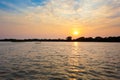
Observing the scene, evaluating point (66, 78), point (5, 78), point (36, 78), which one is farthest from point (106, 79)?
point (5, 78)

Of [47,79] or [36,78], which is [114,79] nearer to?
[47,79]

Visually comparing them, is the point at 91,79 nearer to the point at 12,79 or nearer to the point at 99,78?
the point at 99,78

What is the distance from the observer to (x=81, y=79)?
16.1m

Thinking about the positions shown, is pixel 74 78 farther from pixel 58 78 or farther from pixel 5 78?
pixel 5 78

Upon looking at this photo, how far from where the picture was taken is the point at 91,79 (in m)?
16.1

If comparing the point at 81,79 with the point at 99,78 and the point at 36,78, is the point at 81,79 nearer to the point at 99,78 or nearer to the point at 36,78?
the point at 99,78

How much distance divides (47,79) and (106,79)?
619 centimetres

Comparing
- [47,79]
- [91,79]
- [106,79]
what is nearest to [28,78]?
[47,79]

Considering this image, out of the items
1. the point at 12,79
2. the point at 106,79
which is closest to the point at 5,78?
the point at 12,79

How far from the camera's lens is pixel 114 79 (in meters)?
16.3

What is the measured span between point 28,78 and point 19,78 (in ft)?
3.19

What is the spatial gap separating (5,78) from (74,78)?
24.2 ft

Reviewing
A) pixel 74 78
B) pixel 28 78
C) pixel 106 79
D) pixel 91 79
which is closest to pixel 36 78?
pixel 28 78

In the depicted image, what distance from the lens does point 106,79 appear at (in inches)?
637
